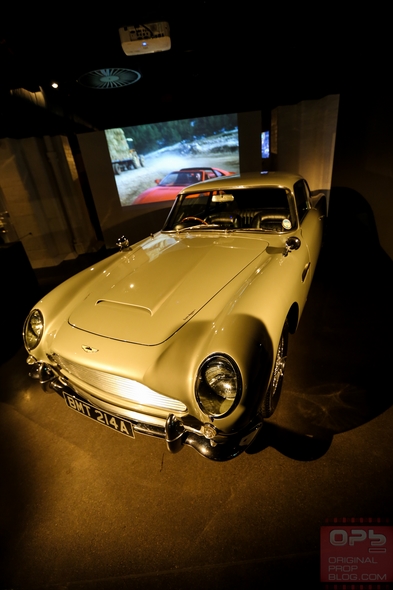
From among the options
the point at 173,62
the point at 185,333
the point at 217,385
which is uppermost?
the point at 173,62

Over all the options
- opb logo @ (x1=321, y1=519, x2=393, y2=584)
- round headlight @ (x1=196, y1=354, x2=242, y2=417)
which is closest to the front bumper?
round headlight @ (x1=196, y1=354, x2=242, y2=417)

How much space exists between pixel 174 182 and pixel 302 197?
13.6 feet

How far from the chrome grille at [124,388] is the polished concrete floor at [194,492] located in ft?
2.18

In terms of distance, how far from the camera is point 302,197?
3467mm

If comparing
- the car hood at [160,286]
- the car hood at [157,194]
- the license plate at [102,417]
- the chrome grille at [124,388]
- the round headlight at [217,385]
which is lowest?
the license plate at [102,417]

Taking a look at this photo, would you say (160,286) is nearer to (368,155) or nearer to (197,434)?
(197,434)

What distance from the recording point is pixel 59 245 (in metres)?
6.90

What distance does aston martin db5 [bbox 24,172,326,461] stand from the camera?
149 cm

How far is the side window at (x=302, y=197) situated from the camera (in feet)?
10.4

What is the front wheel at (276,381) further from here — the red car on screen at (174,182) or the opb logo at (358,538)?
the red car on screen at (174,182)

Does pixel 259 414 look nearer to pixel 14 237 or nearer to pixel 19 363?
pixel 19 363

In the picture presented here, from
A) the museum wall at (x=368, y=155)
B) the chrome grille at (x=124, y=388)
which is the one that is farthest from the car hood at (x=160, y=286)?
the museum wall at (x=368, y=155)

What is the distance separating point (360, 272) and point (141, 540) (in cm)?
440

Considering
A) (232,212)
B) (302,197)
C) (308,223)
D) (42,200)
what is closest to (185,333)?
(232,212)
